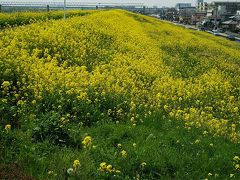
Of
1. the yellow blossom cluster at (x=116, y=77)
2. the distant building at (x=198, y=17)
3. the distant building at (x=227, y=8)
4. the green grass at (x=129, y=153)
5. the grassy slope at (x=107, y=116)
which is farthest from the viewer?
the distant building at (x=227, y=8)

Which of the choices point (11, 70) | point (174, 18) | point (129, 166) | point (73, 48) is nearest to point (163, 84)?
point (73, 48)

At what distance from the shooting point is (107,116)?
361 inches

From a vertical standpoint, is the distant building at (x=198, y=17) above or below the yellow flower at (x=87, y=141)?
below

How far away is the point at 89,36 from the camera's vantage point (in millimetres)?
18156

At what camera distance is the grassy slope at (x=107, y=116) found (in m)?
6.89

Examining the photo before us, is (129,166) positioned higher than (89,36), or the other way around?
(89,36)

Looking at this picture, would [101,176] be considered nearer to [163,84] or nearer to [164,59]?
[163,84]

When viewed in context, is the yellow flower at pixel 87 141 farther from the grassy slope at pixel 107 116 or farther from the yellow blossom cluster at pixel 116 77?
the grassy slope at pixel 107 116

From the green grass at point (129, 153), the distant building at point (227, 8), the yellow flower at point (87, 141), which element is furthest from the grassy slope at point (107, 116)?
the distant building at point (227, 8)

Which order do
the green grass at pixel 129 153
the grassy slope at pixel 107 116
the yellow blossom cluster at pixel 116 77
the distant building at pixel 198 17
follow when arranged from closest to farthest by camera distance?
the green grass at pixel 129 153
the grassy slope at pixel 107 116
the yellow blossom cluster at pixel 116 77
the distant building at pixel 198 17

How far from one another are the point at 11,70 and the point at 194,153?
5.46m

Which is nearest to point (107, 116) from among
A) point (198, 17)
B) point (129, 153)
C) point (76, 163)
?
point (129, 153)

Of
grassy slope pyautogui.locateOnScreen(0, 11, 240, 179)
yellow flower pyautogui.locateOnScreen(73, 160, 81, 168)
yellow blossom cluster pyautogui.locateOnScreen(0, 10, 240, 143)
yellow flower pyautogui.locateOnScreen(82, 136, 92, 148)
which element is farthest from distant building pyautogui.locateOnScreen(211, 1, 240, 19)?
yellow flower pyautogui.locateOnScreen(73, 160, 81, 168)

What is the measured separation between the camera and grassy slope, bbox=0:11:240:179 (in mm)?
6891
